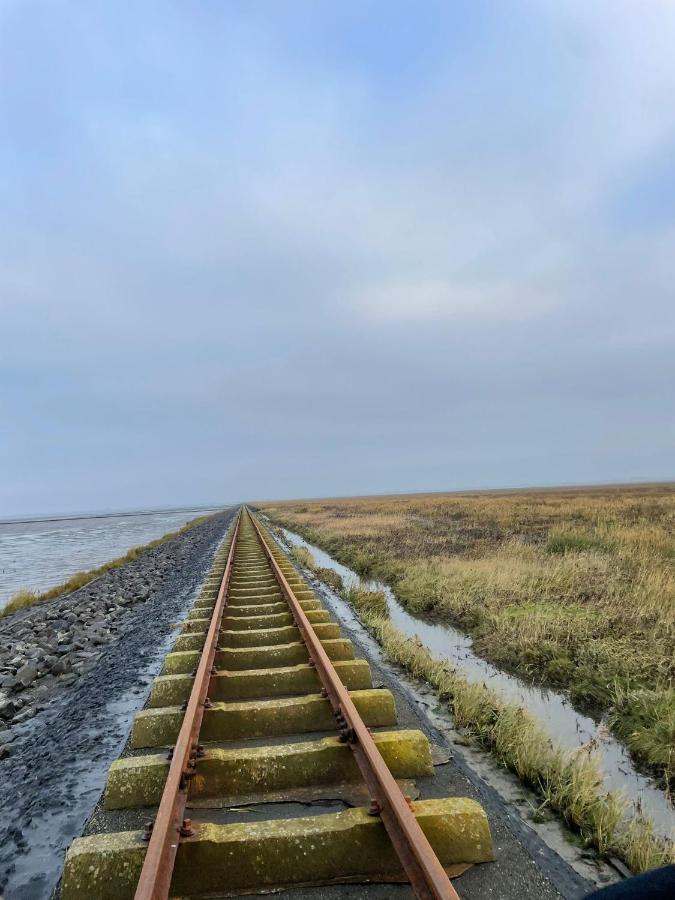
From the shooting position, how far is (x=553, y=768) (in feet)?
13.0

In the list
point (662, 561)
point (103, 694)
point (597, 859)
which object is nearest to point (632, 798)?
point (597, 859)

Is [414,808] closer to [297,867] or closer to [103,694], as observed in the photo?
[297,867]

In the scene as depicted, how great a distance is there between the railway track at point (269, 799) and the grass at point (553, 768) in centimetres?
88

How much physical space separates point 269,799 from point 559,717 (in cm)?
355

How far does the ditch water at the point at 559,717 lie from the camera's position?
3.96 m

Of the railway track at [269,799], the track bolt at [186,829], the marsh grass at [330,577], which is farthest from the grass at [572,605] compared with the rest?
the track bolt at [186,829]

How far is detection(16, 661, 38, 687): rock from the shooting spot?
7.24 meters

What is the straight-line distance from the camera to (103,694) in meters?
5.96

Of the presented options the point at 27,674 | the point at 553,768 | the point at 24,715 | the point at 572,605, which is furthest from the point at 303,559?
the point at 553,768

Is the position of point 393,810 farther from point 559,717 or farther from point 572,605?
point 572,605

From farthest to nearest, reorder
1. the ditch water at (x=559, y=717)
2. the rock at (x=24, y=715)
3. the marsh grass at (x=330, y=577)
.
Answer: the marsh grass at (x=330, y=577) < the rock at (x=24, y=715) < the ditch water at (x=559, y=717)

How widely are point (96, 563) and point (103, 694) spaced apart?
20810 mm

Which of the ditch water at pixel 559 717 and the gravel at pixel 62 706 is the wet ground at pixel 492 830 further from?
the ditch water at pixel 559 717

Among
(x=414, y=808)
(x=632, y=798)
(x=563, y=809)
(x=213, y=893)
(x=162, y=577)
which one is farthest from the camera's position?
(x=162, y=577)
